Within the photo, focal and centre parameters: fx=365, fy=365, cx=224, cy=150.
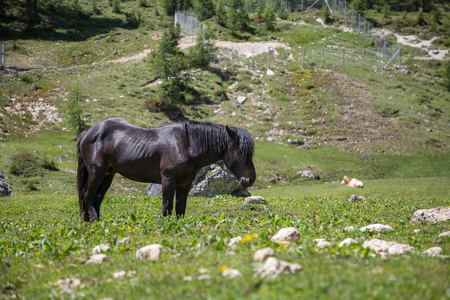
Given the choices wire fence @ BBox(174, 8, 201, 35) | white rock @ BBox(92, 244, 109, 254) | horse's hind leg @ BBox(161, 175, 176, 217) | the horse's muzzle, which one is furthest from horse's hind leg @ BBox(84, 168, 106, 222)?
wire fence @ BBox(174, 8, 201, 35)

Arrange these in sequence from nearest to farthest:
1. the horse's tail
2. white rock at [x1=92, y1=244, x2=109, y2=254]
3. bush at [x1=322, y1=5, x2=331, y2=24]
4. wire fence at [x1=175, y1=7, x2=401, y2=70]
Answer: white rock at [x1=92, y1=244, x2=109, y2=254]
the horse's tail
wire fence at [x1=175, y1=7, x2=401, y2=70]
bush at [x1=322, y1=5, x2=331, y2=24]

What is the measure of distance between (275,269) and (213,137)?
20.5ft

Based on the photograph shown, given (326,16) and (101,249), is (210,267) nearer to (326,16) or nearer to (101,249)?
(101,249)

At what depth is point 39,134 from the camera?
40.2m

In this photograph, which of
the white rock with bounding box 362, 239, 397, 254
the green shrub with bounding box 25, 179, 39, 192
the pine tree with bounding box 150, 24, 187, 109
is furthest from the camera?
the pine tree with bounding box 150, 24, 187, 109

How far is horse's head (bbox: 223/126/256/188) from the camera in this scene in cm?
970

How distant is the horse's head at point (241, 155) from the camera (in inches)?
382

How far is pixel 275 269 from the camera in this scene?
4.10 m

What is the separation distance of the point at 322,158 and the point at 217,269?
41.5 m

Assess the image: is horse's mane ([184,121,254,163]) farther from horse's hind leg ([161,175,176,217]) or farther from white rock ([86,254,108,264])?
white rock ([86,254,108,264])

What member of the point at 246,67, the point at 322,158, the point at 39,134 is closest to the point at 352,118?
the point at 322,158

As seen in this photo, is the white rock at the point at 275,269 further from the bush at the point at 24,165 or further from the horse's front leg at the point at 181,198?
the bush at the point at 24,165

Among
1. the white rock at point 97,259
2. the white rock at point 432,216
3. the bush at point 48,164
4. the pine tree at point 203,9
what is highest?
the pine tree at point 203,9

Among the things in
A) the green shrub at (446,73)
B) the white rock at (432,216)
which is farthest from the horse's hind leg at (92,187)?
the green shrub at (446,73)
